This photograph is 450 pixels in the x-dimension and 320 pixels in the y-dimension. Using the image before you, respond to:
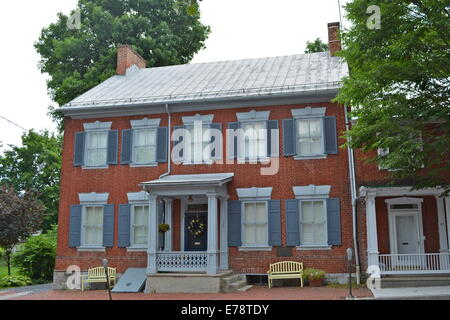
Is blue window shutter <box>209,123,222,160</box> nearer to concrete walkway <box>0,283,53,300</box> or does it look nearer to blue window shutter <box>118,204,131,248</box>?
blue window shutter <box>118,204,131,248</box>

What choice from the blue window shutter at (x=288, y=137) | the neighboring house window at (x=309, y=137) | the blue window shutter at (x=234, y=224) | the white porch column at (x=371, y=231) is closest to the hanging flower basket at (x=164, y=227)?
the blue window shutter at (x=234, y=224)

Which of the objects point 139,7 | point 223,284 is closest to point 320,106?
point 223,284

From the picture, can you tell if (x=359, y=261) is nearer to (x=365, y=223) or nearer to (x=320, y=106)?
(x=365, y=223)

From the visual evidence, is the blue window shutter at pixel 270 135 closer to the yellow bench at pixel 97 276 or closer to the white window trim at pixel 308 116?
the white window trim at pixel 308 116

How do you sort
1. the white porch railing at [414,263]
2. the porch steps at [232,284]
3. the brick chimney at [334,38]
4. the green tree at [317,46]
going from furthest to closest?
1. the green tree at [317,46]
2. the brick chimney at [334,38]
3. the porch steps at [232,284]
4. the white porch railing at [414,263]

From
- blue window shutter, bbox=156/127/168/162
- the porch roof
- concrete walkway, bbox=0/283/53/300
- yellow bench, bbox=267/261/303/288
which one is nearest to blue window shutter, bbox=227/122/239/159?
the porch roof

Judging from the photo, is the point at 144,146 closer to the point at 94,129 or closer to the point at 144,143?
the point at 144,143

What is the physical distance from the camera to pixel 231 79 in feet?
65.7

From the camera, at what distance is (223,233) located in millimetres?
17516

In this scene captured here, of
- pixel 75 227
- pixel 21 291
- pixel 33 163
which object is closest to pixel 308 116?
pixel 75 227

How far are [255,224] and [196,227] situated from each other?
2267 millimetres

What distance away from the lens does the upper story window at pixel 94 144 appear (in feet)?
63.1

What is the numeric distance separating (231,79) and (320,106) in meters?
4.26

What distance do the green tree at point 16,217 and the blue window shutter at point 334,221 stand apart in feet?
46.7
